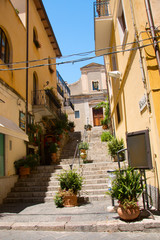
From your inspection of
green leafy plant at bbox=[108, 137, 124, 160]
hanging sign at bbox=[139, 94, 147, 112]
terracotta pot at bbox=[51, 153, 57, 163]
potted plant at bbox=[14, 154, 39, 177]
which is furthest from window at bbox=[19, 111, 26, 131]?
hanging sign at bbox=[139, 94, 147, 112]

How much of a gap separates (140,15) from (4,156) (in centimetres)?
729

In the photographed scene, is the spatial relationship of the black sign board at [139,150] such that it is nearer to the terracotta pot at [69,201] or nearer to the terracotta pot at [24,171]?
the terracotta pot at [69,201]

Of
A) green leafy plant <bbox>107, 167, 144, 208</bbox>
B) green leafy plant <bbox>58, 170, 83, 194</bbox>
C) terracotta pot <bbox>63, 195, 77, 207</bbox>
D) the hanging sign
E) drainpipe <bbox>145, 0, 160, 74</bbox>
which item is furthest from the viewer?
green leafy plant <bbox>58, 170, 83, 194</bbox>

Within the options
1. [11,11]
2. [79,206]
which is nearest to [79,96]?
[11,11]

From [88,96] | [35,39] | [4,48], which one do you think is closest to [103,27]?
[4,48]

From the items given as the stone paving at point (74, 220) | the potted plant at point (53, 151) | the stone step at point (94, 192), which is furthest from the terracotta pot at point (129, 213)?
the potted plant at point (53, 151)

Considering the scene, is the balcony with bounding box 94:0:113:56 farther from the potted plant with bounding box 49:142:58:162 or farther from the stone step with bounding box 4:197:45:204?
the stone step with bounding box 4:197:45:204

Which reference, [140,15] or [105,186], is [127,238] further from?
[140,15]

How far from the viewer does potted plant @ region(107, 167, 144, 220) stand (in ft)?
15.1

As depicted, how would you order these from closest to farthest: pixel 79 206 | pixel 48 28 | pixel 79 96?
pixel 79 206 → pixel 48 28 → pixel 79 96

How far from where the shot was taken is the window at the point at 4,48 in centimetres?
920

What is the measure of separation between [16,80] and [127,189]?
782 cm

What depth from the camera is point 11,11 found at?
10.2m

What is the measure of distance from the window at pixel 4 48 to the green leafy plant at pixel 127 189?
24.6 ft
